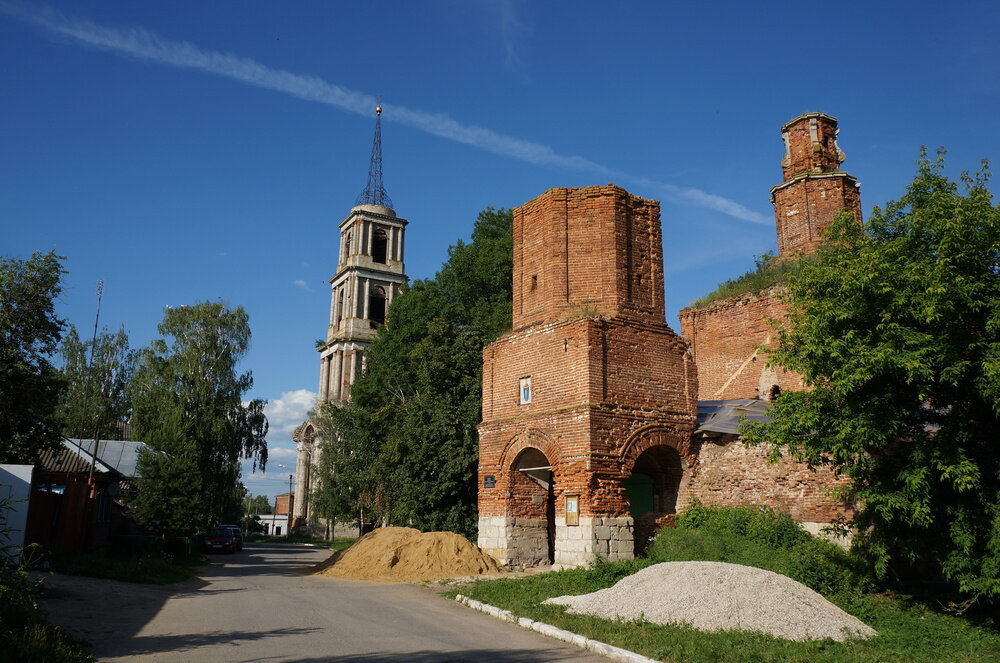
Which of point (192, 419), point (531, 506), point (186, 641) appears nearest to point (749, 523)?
point (531, 506)

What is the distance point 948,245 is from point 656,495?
9530mm

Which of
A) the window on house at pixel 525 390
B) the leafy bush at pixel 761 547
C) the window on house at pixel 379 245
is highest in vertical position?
the window on house at pixel 379 245

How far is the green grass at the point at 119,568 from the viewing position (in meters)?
16.5

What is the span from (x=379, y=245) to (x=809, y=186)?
123ft

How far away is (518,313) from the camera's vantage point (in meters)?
19.3

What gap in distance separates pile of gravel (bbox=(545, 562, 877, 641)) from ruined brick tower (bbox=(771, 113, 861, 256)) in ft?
50.9

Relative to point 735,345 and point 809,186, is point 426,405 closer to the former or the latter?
point 735,345

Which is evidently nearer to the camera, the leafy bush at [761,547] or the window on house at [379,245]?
the leafy bush at [761,547]

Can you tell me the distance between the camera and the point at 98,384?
36.8 meters

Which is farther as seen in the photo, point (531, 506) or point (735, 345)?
point (735, 345)

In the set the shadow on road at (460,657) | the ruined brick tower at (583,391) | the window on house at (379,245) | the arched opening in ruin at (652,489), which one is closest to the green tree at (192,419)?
the ruined brick tower at (583,391)

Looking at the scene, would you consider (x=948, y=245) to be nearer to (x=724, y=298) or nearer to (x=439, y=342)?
(x=724, y=298)

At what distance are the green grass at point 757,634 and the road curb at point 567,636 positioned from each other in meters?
0.16

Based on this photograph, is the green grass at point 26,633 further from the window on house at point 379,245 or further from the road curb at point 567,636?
the window on house at point 379,245
